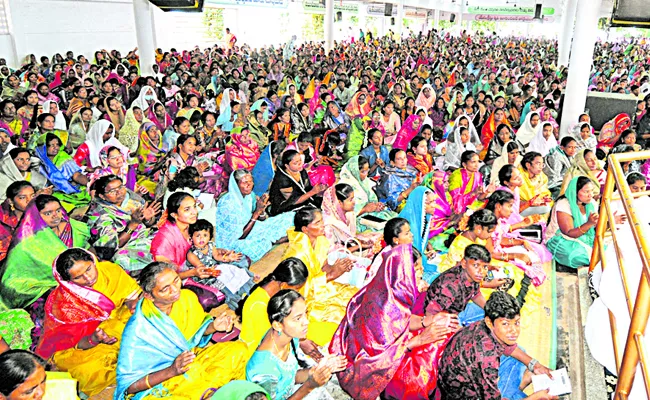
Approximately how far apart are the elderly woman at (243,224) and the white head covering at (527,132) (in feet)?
12.7

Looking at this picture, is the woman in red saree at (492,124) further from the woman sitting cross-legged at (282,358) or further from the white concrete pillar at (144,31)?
the white concrete pillar at (144,31)

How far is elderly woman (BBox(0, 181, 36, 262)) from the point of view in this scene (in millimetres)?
3488

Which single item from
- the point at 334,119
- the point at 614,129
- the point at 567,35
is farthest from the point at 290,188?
the point at 567,35

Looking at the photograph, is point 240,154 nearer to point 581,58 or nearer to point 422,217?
point 422,217

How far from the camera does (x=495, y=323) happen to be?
85.1 inches

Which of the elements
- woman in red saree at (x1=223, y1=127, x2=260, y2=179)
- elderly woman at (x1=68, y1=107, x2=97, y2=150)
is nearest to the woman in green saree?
woman in red saree at (x1=223, y1=127, x2=260, y2=179)

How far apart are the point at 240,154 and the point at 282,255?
1.88m

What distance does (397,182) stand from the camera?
15.8 feet

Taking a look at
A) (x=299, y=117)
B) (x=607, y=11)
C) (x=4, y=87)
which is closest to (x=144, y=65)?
(x=4, y=87)

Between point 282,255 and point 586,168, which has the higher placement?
point 586,168

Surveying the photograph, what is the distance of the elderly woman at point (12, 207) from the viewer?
3488 mm

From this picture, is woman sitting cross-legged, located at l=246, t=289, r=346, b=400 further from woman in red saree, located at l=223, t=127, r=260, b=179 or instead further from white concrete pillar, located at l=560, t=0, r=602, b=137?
white concrete pillar, located at l=560, t=0, r=602, b=137

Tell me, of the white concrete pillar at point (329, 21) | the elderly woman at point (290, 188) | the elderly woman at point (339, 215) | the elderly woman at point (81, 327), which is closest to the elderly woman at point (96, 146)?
the elderly woman at point (290, 188)

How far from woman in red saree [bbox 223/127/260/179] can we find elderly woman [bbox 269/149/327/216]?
83 centimetres
